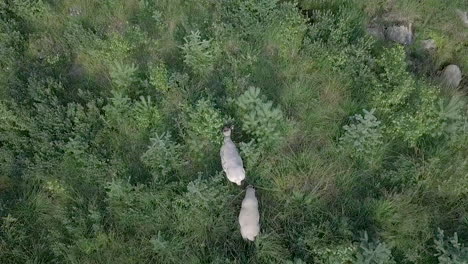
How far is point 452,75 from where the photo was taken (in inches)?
226

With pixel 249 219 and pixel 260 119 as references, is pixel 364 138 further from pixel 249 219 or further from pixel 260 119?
pixel 249 219

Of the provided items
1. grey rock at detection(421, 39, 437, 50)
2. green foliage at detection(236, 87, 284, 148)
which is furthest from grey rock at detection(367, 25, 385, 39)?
green foliage at detection(236, 87, 284, 148)

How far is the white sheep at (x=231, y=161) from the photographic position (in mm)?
4531

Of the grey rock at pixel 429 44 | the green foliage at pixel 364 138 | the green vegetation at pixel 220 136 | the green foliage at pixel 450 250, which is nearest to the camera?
the green foliage at pixel 450 250

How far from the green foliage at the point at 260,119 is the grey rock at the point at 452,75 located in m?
2.43

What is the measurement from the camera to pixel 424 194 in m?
4.65

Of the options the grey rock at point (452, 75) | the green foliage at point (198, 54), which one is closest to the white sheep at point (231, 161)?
the green foliage at point (198, 54)

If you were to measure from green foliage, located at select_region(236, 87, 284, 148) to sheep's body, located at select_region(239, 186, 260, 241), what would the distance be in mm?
703

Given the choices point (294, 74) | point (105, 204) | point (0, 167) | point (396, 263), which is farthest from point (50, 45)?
point (396, 263)

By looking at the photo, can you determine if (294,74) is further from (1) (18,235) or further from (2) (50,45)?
(1) (18,235)

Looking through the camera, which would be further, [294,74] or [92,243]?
[294,74]

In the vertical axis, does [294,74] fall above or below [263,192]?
above

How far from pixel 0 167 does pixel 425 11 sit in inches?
232

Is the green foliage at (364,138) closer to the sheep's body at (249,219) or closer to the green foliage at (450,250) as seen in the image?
the green foliage at (450,250)
